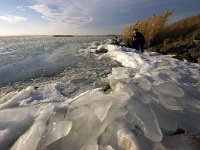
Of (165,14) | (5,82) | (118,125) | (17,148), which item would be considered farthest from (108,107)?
(165,14)

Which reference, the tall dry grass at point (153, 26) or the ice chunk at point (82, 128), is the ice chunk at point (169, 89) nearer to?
the ice chunk at point (82, 128)

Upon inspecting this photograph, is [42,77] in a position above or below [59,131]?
below

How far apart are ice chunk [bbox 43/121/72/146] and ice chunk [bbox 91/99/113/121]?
0.39 m

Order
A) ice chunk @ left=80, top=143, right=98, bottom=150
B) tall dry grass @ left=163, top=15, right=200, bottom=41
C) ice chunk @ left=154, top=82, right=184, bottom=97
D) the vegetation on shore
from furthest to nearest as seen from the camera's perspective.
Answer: tall dry grass @ left=163, top=15, right=200, bottom=41, the vegetation on shore, ice chunk @ left=154, top=82, right=184, bottom=97, ice chunk @ left=80, top=143, right=98, bottom=150

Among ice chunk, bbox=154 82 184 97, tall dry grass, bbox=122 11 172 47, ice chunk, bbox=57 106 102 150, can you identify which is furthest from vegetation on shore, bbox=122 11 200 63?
ice chunk, bbox=57 106 102 150

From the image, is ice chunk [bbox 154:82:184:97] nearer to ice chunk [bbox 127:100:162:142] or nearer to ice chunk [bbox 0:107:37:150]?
ice chunk [bbox 127:100:162:142]

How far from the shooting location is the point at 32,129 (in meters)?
3.36

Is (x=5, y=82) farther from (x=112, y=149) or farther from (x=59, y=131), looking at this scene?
→ (x=112, y=149)

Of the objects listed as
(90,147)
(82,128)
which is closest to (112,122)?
(82,128)

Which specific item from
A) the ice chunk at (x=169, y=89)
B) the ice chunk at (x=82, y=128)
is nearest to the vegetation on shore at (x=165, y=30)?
the ice chunk at (x=169, y=89)

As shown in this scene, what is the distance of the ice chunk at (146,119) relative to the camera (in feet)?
10.6

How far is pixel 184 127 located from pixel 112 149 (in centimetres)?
117

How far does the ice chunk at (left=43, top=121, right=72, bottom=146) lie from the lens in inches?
126

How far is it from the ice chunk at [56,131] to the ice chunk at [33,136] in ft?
0.25
